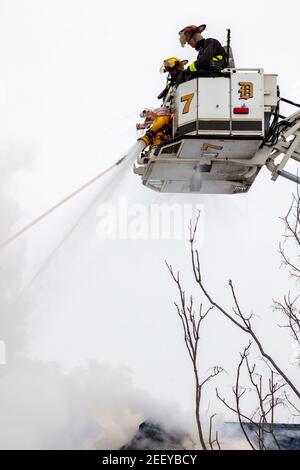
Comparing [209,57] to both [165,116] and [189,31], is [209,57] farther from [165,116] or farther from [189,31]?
[165,116]

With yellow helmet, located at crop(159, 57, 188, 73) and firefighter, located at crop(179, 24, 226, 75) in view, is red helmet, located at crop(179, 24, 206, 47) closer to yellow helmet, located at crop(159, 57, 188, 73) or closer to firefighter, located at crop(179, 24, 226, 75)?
firefighter, located at crop(179, 24, 226, 75)

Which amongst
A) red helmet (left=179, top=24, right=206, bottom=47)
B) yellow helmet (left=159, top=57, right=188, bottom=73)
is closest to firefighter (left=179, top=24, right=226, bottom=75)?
red helmet (left=179, top=24, right=206, bottom=47)

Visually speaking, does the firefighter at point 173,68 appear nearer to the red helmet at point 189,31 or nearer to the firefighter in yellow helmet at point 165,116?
the firefighter in yellow helmet at point 165,116

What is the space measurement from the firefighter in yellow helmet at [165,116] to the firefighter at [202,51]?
1.51 ft

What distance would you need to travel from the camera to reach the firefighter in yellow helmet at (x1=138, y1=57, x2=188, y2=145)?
13.2m

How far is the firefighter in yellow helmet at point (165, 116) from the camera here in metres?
13.2

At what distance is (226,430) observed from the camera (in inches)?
1195

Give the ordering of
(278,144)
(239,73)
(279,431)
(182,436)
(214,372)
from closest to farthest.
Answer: (214,372) → (239,73) → (278,144) → (279,431) → (182,436)

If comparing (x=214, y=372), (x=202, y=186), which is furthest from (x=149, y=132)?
(x=214, y=372)

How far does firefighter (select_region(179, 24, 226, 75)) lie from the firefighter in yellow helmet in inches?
18.1

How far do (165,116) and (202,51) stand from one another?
1.57m

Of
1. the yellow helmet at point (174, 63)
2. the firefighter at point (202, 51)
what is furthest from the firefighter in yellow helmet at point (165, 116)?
the firefighter at point (202, 51)
